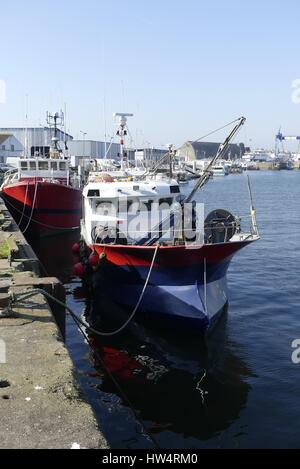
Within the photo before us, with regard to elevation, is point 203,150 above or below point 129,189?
above

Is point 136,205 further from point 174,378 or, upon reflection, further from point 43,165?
point 43,165

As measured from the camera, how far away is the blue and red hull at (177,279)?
11.1 meters

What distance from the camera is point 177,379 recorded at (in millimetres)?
9461

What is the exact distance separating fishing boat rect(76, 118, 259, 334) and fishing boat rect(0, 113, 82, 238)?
9.51 metres

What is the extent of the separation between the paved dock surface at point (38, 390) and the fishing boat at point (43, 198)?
16.0 meters

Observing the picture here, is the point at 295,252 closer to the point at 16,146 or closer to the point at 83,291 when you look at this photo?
the point at 83,291

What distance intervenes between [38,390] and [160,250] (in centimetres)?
567

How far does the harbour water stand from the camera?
7637 millimetres

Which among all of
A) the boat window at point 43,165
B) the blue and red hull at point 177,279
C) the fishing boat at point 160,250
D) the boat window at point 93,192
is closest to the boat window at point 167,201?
the fishing boat at point 160,250

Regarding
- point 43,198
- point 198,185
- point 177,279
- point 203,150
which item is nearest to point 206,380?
point 177,279

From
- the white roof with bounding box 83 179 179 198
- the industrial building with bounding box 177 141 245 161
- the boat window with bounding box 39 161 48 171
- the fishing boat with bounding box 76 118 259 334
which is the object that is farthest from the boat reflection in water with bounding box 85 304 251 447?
the industrial building with bounding box 177 141 245 161

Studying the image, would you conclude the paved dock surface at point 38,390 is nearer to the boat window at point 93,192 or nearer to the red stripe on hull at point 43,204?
the boat window at point 93,192

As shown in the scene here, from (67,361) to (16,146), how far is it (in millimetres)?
73548
